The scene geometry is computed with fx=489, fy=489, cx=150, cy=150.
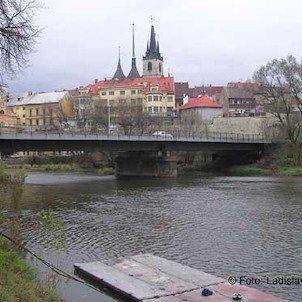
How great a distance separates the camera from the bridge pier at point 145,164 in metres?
62.0

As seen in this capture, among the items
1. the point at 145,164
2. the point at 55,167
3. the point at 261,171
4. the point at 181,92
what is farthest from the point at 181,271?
the point at 181,92

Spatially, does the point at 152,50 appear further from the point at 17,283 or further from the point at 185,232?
the point at 17,283

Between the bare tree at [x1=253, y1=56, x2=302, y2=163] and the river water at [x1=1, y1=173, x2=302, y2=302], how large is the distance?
32785 millimetres

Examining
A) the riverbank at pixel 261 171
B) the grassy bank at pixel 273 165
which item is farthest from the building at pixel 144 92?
the grassy bank at pixel 273 165

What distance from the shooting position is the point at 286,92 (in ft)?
217

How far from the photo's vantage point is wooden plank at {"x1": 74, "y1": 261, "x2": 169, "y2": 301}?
433 inches

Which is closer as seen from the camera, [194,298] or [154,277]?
[194,298]

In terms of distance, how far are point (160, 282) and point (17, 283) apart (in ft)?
11.0

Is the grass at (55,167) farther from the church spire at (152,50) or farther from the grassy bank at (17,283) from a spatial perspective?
the church spire at (152,50)

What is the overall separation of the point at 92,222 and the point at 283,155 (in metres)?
49.4

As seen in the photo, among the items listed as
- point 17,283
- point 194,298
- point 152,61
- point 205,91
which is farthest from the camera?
point 152,61

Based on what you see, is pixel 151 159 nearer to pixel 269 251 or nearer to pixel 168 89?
pixel 269 251

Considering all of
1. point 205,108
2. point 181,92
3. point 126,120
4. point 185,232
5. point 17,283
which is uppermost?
point 181,92

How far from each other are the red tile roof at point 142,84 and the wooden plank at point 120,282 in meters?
121
